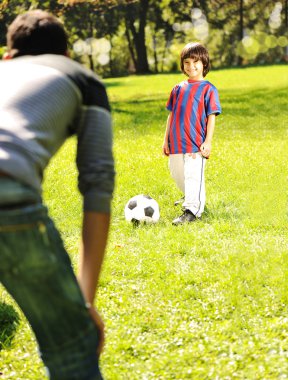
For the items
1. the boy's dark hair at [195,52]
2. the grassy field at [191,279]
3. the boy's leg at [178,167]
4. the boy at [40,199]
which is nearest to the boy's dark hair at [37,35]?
the boy at [40,199]

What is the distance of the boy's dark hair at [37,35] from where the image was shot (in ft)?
7.43

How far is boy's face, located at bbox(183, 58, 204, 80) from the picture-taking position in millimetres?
6883

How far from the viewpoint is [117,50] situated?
43375 millimetres

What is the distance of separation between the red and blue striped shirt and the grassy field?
808mm

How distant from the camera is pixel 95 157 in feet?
7.09

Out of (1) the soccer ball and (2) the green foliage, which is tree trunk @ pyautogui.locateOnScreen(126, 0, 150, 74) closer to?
(2) the green foliage

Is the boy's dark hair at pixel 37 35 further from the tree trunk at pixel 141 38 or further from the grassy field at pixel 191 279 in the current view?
the tree trunk at pixel 141 38

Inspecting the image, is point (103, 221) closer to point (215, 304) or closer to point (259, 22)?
point (215, 304)

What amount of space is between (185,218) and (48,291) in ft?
16.4

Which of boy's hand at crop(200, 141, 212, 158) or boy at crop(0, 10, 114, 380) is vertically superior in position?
boy at crop(0, 10, 114, 380)

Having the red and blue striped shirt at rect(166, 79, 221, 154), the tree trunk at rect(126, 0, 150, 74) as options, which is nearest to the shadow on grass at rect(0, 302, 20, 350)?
the red and blue striped shirt at rect(166, 79, 221, 154)

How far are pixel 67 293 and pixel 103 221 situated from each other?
10.3 inches

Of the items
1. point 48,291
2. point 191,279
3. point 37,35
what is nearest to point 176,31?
point 191,279

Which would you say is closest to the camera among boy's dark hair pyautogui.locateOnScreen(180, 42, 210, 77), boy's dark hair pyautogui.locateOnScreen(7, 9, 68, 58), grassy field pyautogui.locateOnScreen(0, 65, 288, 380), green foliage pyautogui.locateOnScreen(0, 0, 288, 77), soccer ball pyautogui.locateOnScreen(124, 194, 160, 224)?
boy's dark hair pyautogui.locateOnScreen(7, 9, 68, 58)
